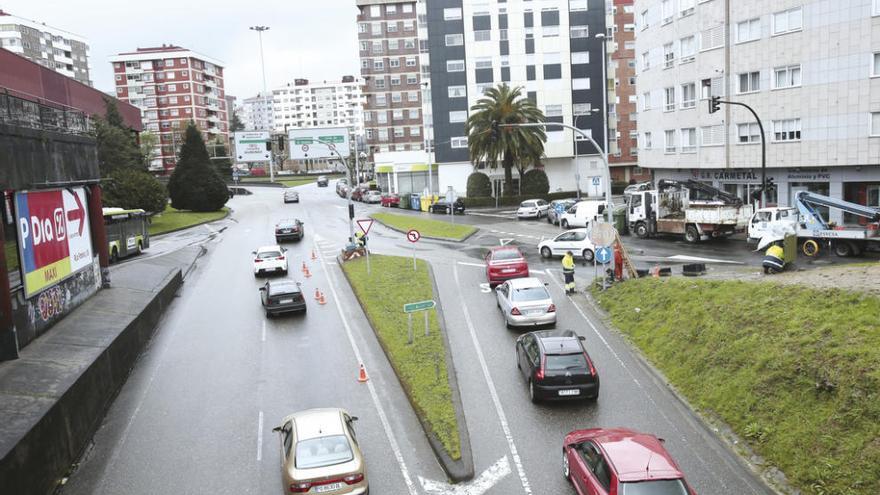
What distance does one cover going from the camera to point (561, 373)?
15367mm

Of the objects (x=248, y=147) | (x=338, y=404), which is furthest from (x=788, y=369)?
(x=248, y=147)

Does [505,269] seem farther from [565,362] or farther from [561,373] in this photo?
[561,373]

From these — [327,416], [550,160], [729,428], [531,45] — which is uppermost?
[531,45]

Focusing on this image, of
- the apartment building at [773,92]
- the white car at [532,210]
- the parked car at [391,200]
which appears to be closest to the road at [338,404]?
the apartment building at [773,92]

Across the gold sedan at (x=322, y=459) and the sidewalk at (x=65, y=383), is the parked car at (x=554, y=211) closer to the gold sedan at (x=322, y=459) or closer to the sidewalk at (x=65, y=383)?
the sidewalk at (x=65, y=383)

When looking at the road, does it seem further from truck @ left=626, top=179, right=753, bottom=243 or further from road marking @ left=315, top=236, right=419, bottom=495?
truck @ left=626, top=179, right=753, bottom=243

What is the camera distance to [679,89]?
46.7 m

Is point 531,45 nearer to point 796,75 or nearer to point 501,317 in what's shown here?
point 796,75

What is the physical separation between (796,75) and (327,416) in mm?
35600

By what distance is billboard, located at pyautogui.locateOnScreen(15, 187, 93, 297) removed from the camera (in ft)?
58.2

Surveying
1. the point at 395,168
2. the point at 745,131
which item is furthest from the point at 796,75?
the point at 395,168

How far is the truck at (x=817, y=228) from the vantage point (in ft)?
94.1

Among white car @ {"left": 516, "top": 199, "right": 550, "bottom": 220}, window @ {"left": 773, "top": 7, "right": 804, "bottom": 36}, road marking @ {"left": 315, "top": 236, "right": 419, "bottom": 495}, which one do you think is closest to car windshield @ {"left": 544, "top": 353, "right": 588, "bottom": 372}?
road marking @ {"left": 315, "top": 236, "right": 419, "bottom": 495}

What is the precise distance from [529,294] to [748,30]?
1092 inches
